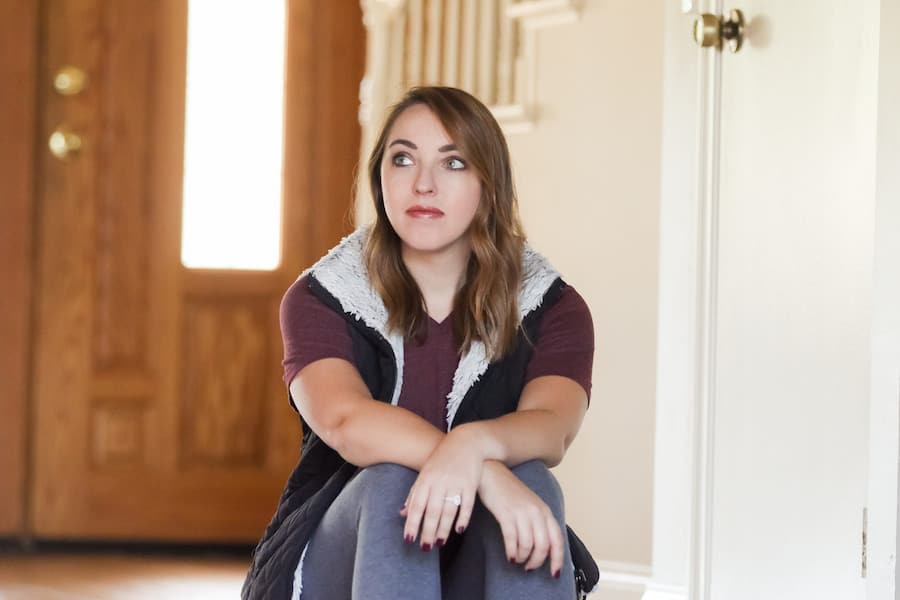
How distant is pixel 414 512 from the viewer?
1.23 m

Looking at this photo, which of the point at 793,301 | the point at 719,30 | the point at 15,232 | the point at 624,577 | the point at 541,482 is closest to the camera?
the point at 541,482

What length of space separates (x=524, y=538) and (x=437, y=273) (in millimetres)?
448

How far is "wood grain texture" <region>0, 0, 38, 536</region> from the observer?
3.10 meters

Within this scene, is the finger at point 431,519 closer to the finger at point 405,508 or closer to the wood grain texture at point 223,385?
the finger at point 405,508

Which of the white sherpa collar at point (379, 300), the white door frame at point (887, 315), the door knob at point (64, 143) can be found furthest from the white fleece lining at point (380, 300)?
the door knob at point (64, 143)

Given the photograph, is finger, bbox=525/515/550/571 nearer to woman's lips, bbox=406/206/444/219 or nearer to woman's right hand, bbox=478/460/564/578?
woman's right hand, bbox=478/460/564/578

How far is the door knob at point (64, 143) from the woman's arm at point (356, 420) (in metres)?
1.90

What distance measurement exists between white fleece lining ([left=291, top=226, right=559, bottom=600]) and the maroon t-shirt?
16mm

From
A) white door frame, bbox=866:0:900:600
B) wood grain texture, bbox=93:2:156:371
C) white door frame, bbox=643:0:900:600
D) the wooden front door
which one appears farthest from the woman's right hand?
wood grain texture, bbox=93:2:156:371

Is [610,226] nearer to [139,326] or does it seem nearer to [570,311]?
[570,311]

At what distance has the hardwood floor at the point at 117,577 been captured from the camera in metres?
2.59

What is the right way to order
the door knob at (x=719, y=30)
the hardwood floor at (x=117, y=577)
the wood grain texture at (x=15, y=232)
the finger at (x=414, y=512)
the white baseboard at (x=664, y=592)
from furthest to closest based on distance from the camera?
1. the wood grain texture at (x=15, y=232)
2. the hardwood floor at (x=117, y=577)
3. the white baseboard at (x=664, y=592)
4. the door knob at (x=719, y=30)
5. the finger at (x=414, y=512)

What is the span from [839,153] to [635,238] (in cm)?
74

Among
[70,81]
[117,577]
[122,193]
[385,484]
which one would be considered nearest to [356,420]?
[385,484]
